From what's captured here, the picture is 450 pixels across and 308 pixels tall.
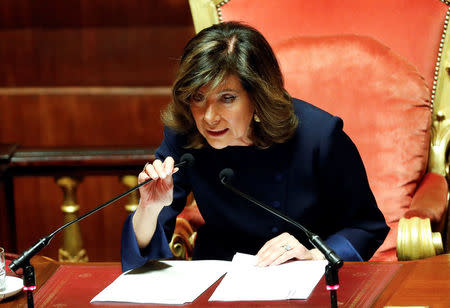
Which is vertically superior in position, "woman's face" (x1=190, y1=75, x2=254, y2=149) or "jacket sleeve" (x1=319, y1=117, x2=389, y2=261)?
"woman's face" (x1=190, y1=75, x2=254, y2=149)

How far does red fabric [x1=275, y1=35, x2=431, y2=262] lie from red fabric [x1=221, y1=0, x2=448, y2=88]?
77mm

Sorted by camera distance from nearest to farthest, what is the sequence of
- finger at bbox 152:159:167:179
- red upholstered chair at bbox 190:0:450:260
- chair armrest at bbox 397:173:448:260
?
finger at bbox 152:159:167:179 < chair armrest at bbox 397:173:448:260 < red upholstered chair at bbox 190:0:450:260

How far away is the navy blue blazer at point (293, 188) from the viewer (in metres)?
1.98

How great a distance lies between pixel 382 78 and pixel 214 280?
101 cm

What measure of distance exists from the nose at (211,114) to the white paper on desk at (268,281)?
311mm

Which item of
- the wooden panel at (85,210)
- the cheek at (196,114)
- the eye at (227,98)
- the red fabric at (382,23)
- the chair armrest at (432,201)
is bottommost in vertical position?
the wooden panel at (85,210)

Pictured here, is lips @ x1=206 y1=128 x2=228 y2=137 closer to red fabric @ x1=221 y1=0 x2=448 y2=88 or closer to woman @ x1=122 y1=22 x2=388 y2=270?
woman @ x1=122 y1=22 x2=388 y2=270

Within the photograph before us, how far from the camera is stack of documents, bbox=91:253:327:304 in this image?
156 centimetres

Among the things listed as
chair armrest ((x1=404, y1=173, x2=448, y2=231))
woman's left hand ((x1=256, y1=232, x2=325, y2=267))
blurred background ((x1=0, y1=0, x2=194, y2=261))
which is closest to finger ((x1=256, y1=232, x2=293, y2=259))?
woman's left hand ((x1=256, y1=232, x2=325, y2=267))

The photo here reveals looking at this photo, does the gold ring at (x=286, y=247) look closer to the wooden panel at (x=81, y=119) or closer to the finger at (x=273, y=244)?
the finger at (x=273, y=244)

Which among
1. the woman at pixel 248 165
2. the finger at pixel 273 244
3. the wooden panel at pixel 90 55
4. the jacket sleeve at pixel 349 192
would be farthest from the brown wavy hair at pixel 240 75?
the wooden panel at pixel 90 55

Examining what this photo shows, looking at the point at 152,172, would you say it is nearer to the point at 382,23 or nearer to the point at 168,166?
the point at 168,166

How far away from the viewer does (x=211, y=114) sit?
181 cm

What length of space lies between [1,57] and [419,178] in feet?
6.70
